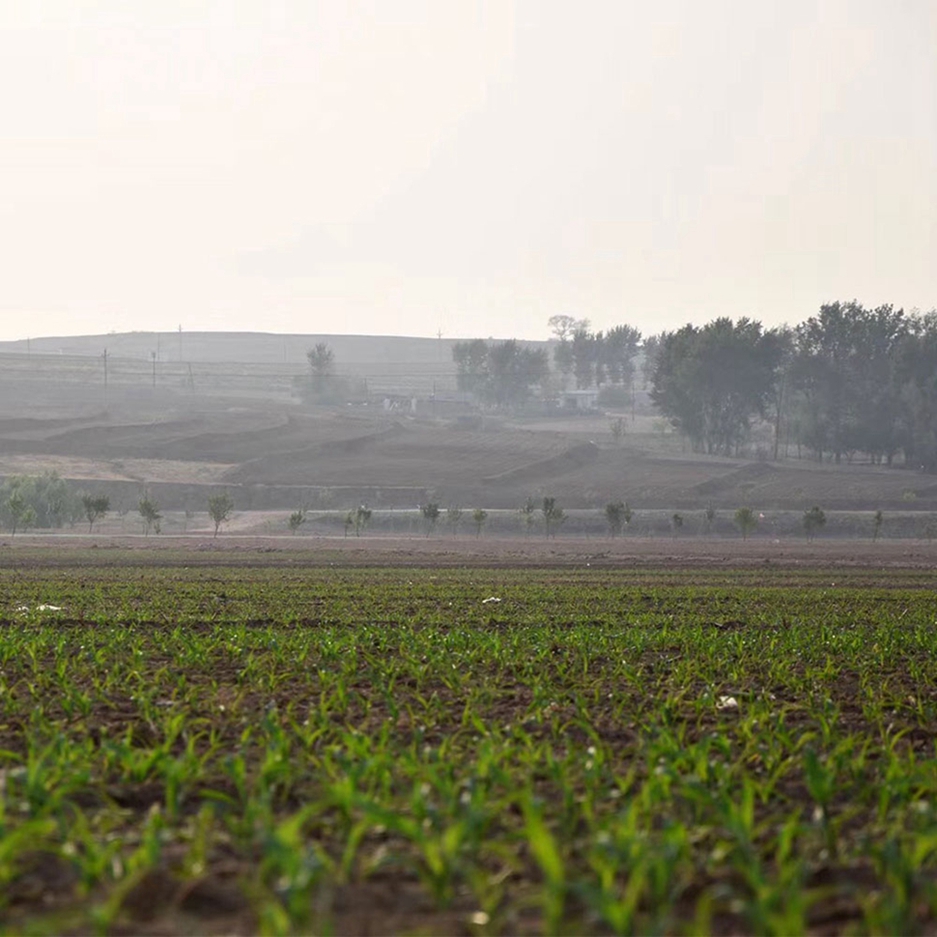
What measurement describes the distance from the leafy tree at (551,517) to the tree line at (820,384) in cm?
4402

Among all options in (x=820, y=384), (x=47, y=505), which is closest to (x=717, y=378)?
(x=820, y=384)

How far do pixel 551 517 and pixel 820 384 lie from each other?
5931 centimetres

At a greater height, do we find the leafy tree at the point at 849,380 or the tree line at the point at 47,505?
the leafy tree at the point at 849,380

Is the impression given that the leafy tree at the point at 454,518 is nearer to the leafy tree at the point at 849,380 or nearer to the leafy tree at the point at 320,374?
the leafy tree at the point at 849,380

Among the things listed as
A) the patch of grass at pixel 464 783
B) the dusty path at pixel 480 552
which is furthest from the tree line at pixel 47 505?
the patch of grass at pixel 464 783

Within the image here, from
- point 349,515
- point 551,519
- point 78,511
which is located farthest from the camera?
point 78,511

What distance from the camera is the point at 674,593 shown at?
124 feet

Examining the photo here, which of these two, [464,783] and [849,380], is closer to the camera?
[464,783]

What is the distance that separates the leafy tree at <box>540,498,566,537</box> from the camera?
275 ft

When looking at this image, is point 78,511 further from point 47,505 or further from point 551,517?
point 551,517

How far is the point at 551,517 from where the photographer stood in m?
85.4

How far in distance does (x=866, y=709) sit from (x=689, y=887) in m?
6.53

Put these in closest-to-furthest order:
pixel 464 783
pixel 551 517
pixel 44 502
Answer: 1. pixel 464 783
2. pixel 551 517
3. pixel 44 502

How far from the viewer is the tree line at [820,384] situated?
130m
